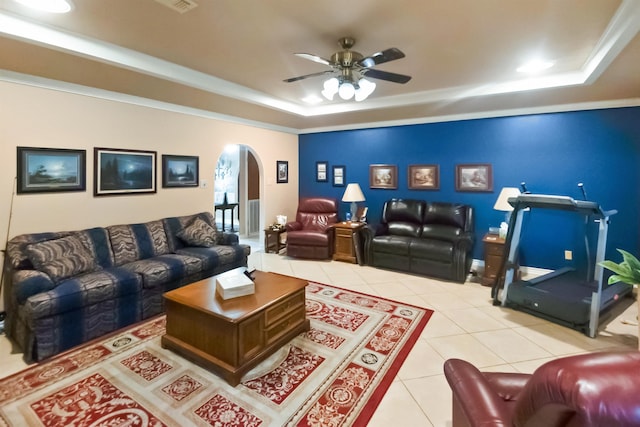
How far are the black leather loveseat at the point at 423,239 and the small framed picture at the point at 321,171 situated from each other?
61.1 inches

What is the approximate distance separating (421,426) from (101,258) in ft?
11.0

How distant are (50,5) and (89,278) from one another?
216 cm

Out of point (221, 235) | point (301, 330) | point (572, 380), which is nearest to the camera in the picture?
point (572, 380)

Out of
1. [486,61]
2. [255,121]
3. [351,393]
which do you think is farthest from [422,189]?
[351,393]

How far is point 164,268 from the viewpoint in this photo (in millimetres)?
3275

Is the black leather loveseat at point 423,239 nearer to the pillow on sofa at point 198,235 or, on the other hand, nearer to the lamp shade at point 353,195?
the lamp shade at point 353,195

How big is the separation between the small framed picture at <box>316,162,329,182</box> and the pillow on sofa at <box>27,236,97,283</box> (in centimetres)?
421

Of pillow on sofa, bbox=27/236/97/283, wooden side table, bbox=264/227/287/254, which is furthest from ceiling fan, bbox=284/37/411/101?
wooden side table, bbox=264/227/287/254

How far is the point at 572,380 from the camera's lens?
29.0 inches

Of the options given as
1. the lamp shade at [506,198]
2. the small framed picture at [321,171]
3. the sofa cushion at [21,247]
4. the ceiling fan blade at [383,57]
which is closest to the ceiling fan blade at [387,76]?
the ceiling fan blade at [383,57]

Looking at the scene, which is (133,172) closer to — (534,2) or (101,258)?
(101,258)

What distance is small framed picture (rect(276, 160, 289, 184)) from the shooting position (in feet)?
20.5

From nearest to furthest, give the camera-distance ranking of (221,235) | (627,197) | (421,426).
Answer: (421,426), (627,197), (221,235)

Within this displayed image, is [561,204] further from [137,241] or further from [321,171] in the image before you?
[137,241]
